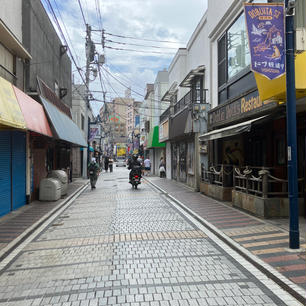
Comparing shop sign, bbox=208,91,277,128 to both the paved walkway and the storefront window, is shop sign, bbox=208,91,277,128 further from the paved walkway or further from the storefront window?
the paved walkway

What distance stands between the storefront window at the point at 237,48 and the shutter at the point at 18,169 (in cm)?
859

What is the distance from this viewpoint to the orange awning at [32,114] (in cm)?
854

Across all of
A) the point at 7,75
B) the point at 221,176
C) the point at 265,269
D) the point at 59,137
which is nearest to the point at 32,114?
the point at 7,75

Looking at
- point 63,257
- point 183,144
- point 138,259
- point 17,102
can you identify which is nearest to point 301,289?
point 138,259

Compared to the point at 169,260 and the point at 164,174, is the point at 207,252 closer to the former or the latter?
the point at 169,260

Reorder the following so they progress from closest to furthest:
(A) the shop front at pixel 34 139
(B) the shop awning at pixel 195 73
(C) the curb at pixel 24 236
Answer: (C) the curb at pixel 24 236, (A) the shop front at pixel 34 139, (B) the shop awning at pixel 195 73

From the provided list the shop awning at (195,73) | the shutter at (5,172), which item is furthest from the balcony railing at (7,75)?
the shop awning at (195,73)

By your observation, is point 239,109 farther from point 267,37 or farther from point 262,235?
point 262,235

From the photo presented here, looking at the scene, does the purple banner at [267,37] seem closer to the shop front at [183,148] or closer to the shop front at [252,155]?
the shop front at [252,155]

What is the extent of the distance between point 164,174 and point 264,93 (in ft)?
60.5

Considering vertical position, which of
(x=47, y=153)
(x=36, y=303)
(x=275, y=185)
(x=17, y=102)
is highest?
(x=17, y=102)

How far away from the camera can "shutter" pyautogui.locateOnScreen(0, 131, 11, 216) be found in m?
8.98

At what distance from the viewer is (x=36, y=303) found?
12.4ft

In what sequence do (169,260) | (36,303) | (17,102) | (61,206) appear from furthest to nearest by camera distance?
1. (61,206)
2. (17,102)
3. (169,260)
4. (36,303)
